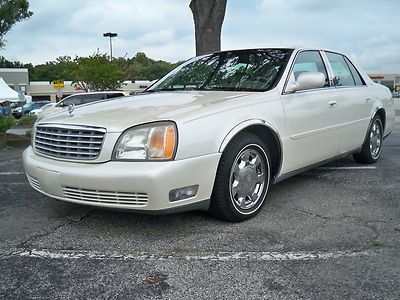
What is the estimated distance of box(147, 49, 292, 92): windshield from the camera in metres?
3.98

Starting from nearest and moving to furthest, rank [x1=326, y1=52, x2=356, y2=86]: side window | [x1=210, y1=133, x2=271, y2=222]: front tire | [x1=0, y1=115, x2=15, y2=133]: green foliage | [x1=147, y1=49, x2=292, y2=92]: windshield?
[x1=210, y1=133, x2=271, y2=222]: front tire < [x1=147, y1=49, x2=292, y2=92]: windshield < [x1=326, y1=52, x2=356, y2=86]: side window < [x1=0, y1=115, x2=15, y2=133]: green foliage

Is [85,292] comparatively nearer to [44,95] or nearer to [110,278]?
[110,278]

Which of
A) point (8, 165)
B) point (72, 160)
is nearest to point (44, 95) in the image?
point (8, 165)

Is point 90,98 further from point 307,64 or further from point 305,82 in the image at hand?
point 305,82

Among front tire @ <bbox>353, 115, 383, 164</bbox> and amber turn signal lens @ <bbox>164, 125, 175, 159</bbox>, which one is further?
front tire @ <bbox>353, 115, 383, 164</bbox>

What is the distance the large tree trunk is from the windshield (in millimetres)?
3808

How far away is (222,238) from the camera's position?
10.1 ft

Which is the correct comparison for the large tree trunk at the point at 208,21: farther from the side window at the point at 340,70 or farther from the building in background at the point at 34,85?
the building in background at the point at 34,85

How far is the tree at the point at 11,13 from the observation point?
74.8 feet

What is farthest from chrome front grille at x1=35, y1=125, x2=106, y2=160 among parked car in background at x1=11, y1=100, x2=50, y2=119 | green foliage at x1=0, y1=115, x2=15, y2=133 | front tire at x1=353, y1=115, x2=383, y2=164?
parked car in background at x1=11, y1=100, x2=50, y2=119

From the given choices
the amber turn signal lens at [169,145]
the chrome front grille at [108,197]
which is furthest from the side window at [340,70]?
the chrome front grille at [108,197]

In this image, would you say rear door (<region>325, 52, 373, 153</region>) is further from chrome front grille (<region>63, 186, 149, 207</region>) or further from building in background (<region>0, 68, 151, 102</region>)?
building in background (<region>0, 68, 151, 102</region>)

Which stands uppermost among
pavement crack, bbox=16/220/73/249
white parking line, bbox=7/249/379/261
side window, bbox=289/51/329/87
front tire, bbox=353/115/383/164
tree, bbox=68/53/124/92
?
tree, bbox=68/53/124/92

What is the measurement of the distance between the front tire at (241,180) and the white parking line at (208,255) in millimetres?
527
